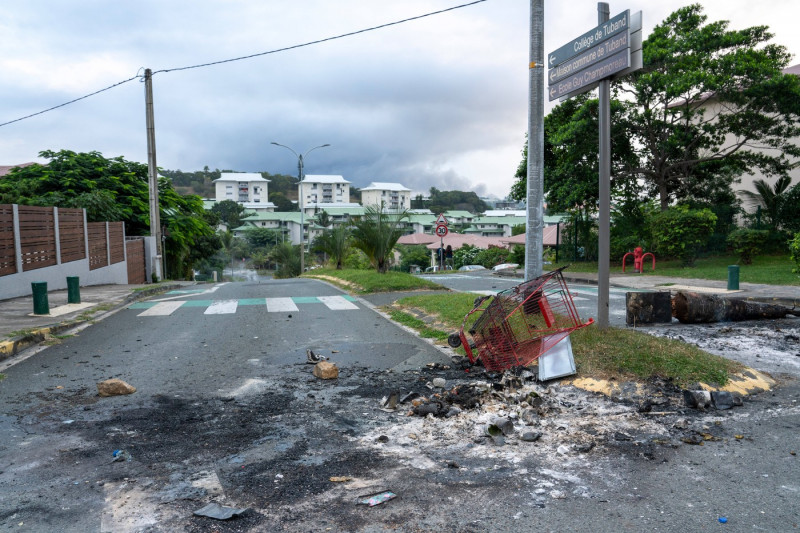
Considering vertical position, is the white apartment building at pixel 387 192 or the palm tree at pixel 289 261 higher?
the white apartment building at pixel 387 192

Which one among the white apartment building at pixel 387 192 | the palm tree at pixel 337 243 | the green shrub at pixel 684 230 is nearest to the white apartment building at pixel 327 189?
the white apartment building at pixel 387 192

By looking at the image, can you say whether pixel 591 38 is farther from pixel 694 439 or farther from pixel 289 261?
pixel 289 261

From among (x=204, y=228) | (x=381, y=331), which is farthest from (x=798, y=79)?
(x=204, y=228)

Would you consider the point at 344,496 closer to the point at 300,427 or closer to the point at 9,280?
the point at 300,427

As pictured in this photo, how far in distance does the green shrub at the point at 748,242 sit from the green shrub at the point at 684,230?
0.95 m

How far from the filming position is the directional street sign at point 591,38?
6.76 metres

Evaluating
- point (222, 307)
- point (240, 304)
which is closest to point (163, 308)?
point (222, 307)

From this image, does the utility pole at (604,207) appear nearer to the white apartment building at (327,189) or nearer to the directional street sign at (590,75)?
the directional street sign at (590,75)

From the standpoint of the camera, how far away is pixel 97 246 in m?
21.1

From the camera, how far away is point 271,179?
162500mm

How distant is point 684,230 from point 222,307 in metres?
17.0

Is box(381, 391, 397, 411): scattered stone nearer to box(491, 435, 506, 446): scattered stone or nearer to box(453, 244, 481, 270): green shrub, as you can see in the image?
box(491, 435, 506, 446): scattered stone

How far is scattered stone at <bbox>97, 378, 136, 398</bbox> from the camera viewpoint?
600 centimetres

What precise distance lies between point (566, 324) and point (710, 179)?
870 inches
